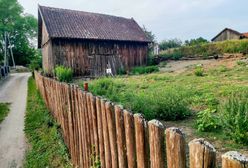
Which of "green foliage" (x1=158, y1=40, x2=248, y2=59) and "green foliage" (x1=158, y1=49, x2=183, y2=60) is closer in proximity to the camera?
"green foliage" (x1=158, y1=40, x2=248, y2=59)

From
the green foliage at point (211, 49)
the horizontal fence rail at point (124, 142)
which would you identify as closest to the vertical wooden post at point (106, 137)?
the horizontal fence rail at point (124, 142)

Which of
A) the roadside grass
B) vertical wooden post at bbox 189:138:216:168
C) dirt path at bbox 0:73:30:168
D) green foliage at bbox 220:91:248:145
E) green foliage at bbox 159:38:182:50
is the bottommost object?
dirt path at bbox 0:73:30:168

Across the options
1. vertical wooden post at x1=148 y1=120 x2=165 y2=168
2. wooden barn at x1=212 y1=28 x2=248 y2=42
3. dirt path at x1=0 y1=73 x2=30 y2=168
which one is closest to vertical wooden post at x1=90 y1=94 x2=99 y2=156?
vertical wooden post at x1=148 y1=120 x2=165 y2=168

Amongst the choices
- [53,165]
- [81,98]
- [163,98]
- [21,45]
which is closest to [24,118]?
[53,165]

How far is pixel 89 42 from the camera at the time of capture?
21453mm

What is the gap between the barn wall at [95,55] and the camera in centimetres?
2028

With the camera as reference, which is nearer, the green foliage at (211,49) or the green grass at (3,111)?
the green grass at (3,111)

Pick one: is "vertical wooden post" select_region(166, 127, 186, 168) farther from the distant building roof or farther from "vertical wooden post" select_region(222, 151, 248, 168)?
the distant building roof

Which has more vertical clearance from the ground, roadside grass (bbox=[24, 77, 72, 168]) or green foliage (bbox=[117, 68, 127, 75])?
green foliage (bbox=[117, 68, 127, 75])

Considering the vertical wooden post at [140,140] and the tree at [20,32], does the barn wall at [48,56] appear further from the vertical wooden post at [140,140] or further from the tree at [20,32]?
the tree at [20,32]

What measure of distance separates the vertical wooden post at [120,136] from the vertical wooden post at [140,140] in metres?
0.33

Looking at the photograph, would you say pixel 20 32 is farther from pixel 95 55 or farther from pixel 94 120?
pixel 94 120

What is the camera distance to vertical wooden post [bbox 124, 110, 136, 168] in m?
2.08

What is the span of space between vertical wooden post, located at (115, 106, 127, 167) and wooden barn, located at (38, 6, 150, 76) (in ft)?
59.3
